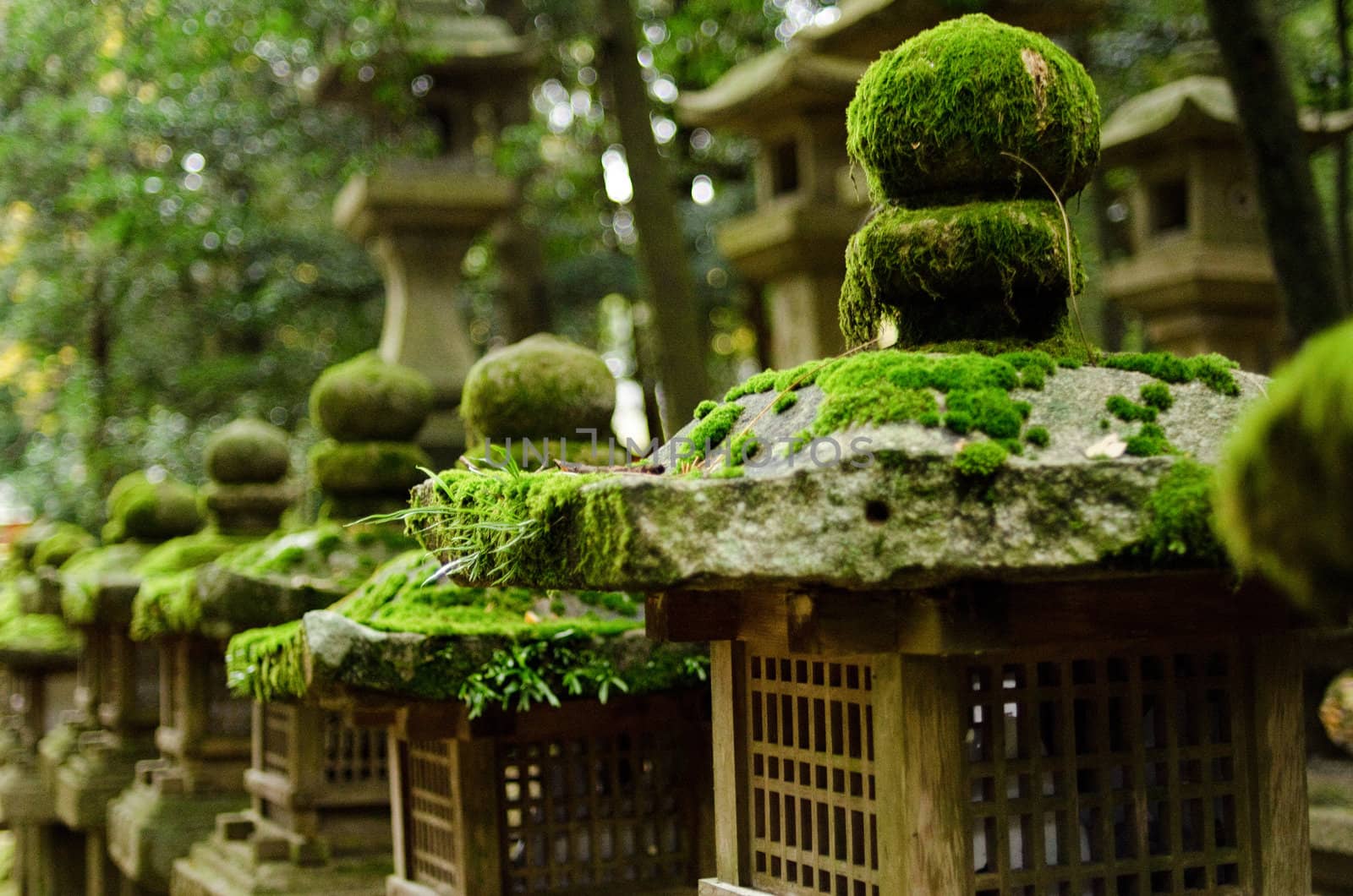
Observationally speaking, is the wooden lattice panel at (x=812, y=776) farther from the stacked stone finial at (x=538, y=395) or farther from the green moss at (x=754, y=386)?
the stacked stone finial at (x=538, y=395)

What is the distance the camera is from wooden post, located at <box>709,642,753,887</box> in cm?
392

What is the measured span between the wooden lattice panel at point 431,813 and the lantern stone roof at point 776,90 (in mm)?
6593

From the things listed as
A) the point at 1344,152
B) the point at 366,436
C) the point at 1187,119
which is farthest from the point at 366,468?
the point at 1344,152

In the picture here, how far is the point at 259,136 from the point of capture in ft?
47.7

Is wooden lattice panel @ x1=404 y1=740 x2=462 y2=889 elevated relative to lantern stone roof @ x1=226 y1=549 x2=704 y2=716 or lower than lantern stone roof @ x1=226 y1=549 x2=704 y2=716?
lower

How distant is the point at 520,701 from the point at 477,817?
660 mm

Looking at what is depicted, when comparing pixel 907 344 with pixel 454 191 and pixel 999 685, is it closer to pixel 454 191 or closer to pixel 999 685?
pixel 999 685

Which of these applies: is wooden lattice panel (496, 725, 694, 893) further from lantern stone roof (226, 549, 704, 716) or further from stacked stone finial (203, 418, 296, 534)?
stacked stone finial (203, 418, 296, 534)

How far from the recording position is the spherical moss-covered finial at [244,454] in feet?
31.4

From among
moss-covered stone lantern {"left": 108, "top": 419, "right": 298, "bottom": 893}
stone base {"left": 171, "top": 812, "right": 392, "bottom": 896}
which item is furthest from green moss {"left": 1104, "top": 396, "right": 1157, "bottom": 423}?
moss-covered stone lantern {"left": 108, "top": 419, "right": 298, "bottom": 893}

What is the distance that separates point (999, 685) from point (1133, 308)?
31.8 ft

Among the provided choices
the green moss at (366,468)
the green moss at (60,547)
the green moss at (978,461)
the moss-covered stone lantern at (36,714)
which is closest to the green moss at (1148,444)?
the green moss at (978,461)

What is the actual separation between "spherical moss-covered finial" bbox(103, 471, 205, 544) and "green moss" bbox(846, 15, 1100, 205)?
8.36m

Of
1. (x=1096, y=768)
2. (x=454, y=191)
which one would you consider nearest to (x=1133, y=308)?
(x=454, y=191)
